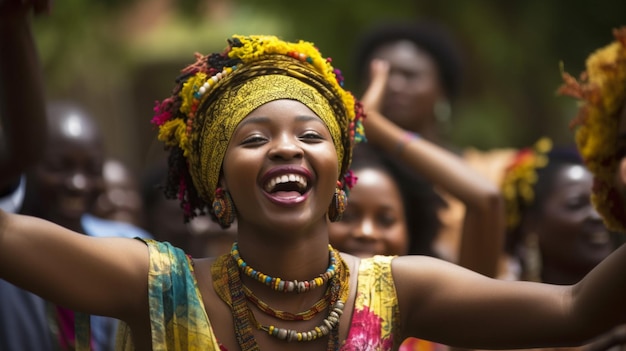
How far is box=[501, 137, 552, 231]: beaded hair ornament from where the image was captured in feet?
22.9

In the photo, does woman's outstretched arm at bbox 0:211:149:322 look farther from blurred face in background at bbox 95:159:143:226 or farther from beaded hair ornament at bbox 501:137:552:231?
blurred face in background at bbox 95:159:143:226

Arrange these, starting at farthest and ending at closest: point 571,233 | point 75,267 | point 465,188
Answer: point 571,233
point 465,188
point 75,267

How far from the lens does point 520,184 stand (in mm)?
7051

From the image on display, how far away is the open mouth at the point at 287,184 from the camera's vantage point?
3.87 m

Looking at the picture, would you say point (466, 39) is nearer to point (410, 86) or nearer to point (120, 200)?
point (410, 86)

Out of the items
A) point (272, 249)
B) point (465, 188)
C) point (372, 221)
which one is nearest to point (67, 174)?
point (372, 221)

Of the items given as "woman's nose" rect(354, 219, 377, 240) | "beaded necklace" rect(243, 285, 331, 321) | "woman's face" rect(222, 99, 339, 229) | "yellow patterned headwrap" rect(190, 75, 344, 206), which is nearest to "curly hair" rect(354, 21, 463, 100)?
"woman's nose" rect(354, 219, 377, 240)

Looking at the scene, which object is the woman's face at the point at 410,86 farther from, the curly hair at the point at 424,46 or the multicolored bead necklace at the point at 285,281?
the multicolored bead necklace at the point at 285,281

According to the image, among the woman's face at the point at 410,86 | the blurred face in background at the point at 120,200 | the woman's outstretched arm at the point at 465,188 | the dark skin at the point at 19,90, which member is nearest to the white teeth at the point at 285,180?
the dark skin at the point at 19,90

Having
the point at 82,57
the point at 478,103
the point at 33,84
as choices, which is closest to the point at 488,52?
the point at 478,103

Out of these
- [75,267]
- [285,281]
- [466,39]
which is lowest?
[75,267]

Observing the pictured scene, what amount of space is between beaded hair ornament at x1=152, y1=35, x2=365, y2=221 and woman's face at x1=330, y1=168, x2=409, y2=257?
129 cm

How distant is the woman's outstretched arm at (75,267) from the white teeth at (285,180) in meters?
0.47

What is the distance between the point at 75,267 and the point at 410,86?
4.51m
